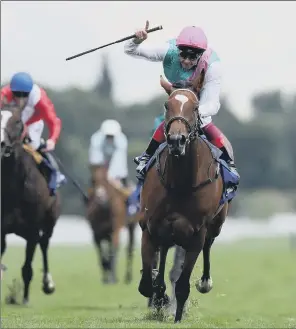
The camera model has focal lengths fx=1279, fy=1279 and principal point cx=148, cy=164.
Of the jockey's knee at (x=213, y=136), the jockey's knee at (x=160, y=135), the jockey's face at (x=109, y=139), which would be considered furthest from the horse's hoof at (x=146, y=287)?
the jockey's face at (x=109, y=139)

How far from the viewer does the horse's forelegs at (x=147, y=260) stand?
11922 millimetres

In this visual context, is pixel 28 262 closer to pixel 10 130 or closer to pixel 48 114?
pixel 48 114

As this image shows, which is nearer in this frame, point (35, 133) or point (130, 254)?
point (35, 133)

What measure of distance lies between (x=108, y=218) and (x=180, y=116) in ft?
45.1

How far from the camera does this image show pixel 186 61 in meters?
11.8

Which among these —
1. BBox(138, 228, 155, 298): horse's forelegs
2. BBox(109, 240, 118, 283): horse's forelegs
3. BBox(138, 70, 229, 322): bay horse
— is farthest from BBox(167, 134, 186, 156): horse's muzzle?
BBox(109, 240, 118, 283): horse's forelegs

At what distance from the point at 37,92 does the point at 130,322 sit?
4.45 m

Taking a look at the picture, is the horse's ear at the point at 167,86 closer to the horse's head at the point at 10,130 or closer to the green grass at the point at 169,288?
the green grass at the point at 169,288

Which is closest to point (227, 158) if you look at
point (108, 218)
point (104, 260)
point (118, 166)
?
point (118, 166)

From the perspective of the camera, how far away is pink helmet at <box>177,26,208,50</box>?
11625mm

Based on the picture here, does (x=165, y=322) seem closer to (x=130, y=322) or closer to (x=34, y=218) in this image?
(x=130, y=322)

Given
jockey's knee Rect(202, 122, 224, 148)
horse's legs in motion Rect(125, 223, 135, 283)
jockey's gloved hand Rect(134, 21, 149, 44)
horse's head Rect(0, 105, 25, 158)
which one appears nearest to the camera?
jockey's gloved hand Rect(134, 21, 149, 44)

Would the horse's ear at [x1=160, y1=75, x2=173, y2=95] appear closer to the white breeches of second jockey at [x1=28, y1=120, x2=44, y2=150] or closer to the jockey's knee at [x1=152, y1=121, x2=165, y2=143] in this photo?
the jockey's knee at [x1=152, y1=121, x2=165, y2=143]

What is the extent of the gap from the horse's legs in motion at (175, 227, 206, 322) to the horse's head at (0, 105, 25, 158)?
3.29 m
